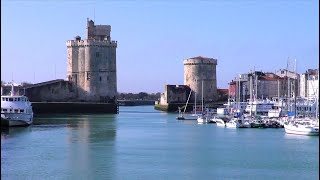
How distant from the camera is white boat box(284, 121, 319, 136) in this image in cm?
2073

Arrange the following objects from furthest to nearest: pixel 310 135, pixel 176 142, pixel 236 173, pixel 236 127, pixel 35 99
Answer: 1. pixel 35 99
2. pixel 236 127
3. pixel 310 135
4. pixel 176 142
5. pixel 236 173

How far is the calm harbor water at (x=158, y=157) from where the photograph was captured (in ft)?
35.4

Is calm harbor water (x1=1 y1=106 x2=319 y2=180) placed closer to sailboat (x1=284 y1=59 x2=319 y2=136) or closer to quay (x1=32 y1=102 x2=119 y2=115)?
sailboat (x1=284 y1=59 x2=319 y2=136)

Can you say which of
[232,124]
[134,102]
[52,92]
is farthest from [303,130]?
[134,102]

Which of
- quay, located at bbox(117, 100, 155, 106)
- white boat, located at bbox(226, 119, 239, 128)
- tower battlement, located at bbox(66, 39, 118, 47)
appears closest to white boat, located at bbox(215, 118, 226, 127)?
white boat, located at bbox(226, 119, 239, 128)

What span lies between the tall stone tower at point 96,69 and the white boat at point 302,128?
23.1 m

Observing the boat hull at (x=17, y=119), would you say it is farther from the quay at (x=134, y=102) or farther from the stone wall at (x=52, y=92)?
the quay at (x=134, y=102)

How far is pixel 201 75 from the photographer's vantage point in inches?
1983

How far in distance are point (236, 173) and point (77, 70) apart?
114ft

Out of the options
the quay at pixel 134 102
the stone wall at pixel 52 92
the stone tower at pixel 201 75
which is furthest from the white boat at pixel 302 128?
the quay at pixel 134 102

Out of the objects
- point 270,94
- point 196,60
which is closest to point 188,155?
point 196,60

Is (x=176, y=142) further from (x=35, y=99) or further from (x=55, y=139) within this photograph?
(x=35, y=99)

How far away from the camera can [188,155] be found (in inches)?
575

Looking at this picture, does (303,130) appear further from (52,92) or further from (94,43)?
(52,92)
